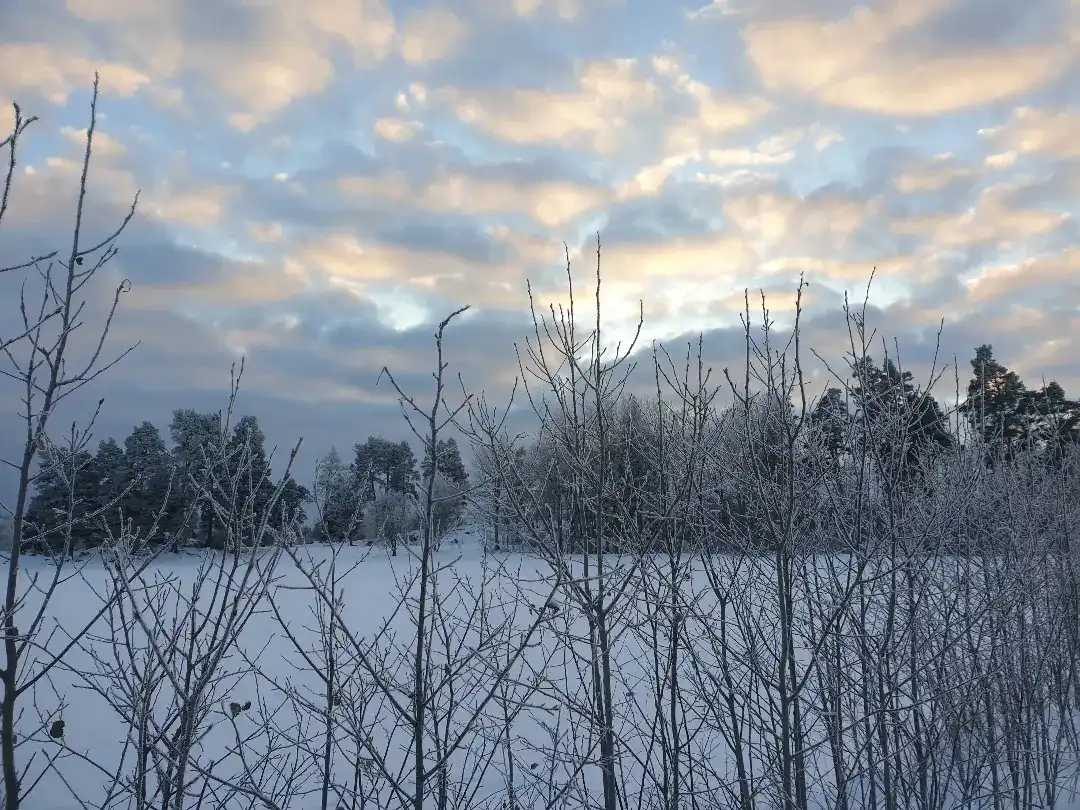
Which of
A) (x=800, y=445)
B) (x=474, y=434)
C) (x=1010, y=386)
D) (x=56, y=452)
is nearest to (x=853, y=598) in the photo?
(x=800, y=445)

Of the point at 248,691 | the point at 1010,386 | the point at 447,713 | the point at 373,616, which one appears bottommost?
the point at 248,691

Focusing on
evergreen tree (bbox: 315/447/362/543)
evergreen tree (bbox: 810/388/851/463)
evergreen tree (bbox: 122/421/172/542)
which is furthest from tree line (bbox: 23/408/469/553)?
evergreen tree (bbox: 122/421/172/542)

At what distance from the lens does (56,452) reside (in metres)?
3.72

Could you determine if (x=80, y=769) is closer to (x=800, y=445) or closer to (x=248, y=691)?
(x=248, y=691)

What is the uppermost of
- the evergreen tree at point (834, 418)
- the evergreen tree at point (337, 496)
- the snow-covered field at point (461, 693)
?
the evergreen tree at point (834, 418)

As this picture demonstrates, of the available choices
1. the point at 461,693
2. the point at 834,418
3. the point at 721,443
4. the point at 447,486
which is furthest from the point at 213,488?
the point at 461,693

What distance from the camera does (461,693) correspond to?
401 inches

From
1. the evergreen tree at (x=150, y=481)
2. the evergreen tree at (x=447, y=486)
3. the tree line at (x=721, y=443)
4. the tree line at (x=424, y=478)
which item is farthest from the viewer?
the evergreen tree at (x=150, y=481)

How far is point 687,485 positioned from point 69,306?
3198mm

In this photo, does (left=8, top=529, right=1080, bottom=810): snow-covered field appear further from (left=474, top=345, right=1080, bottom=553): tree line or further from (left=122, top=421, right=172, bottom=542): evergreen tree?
(left=122, top=421, right=172, bottom=542): evergreen tree

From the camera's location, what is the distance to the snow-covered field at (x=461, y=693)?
11.2 ft

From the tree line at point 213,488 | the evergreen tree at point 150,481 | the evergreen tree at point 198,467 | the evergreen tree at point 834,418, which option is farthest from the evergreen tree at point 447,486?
the evergreen tree at point 150,481

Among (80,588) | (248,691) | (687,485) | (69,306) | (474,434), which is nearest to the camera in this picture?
(69,306)

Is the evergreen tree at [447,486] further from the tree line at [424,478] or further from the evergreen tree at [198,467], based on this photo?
the evergreen tree at [198,467]
